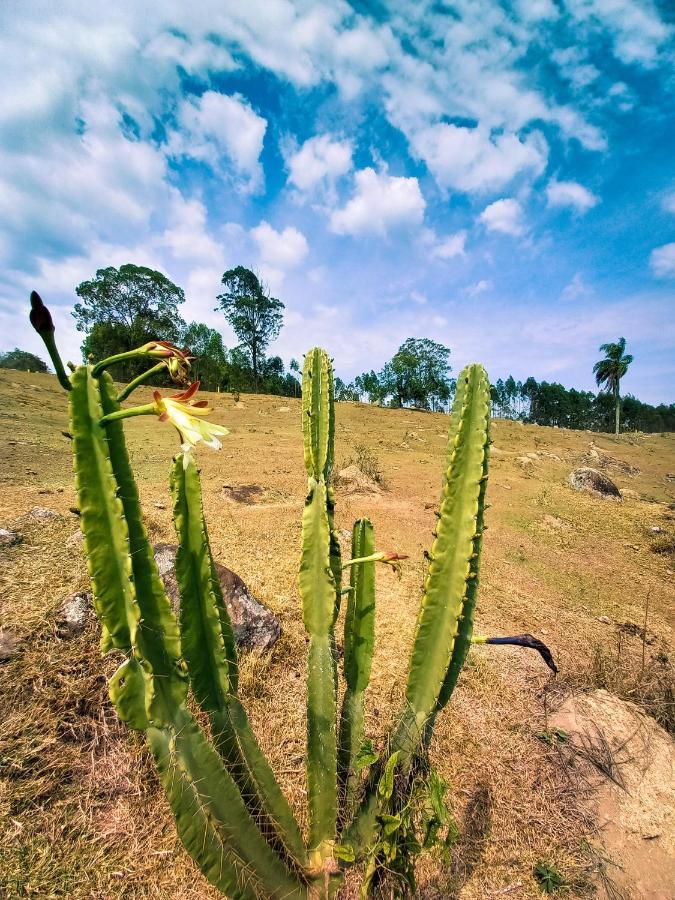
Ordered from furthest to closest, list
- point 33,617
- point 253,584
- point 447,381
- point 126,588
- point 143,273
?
1. point 447,381
2. point 143,273
3. point 253,584
4. point 33,617
5. point 126,588

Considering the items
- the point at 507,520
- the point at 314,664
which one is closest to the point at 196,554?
the point at 314,664

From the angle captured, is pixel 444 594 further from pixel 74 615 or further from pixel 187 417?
pixel 74 615

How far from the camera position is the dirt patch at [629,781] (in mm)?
2146

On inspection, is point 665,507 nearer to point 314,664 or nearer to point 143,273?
point 314,664

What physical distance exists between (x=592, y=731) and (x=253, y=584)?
10.9 ft

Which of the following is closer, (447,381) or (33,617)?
(33,617)

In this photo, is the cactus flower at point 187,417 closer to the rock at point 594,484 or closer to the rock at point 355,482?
the rock at point 355,482

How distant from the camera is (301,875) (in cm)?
180

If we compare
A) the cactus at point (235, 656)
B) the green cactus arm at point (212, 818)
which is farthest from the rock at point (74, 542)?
the green cactus arm at point (212, 818)

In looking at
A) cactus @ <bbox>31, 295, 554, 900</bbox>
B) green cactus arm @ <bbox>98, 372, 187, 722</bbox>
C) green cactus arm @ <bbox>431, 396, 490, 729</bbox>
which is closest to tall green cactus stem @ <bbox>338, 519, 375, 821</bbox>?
cactus @ <bbox>31, 295, 554, 900</bbox>

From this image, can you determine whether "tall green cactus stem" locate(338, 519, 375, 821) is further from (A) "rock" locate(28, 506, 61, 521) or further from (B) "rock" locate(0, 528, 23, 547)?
(A) "rock" locate(28, 506, 61, 521)

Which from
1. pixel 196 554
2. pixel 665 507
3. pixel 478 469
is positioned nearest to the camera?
pixel 196 554

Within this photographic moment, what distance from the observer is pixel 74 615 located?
2768 mm

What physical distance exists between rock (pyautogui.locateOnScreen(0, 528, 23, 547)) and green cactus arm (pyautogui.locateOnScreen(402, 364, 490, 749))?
3.54 metres
